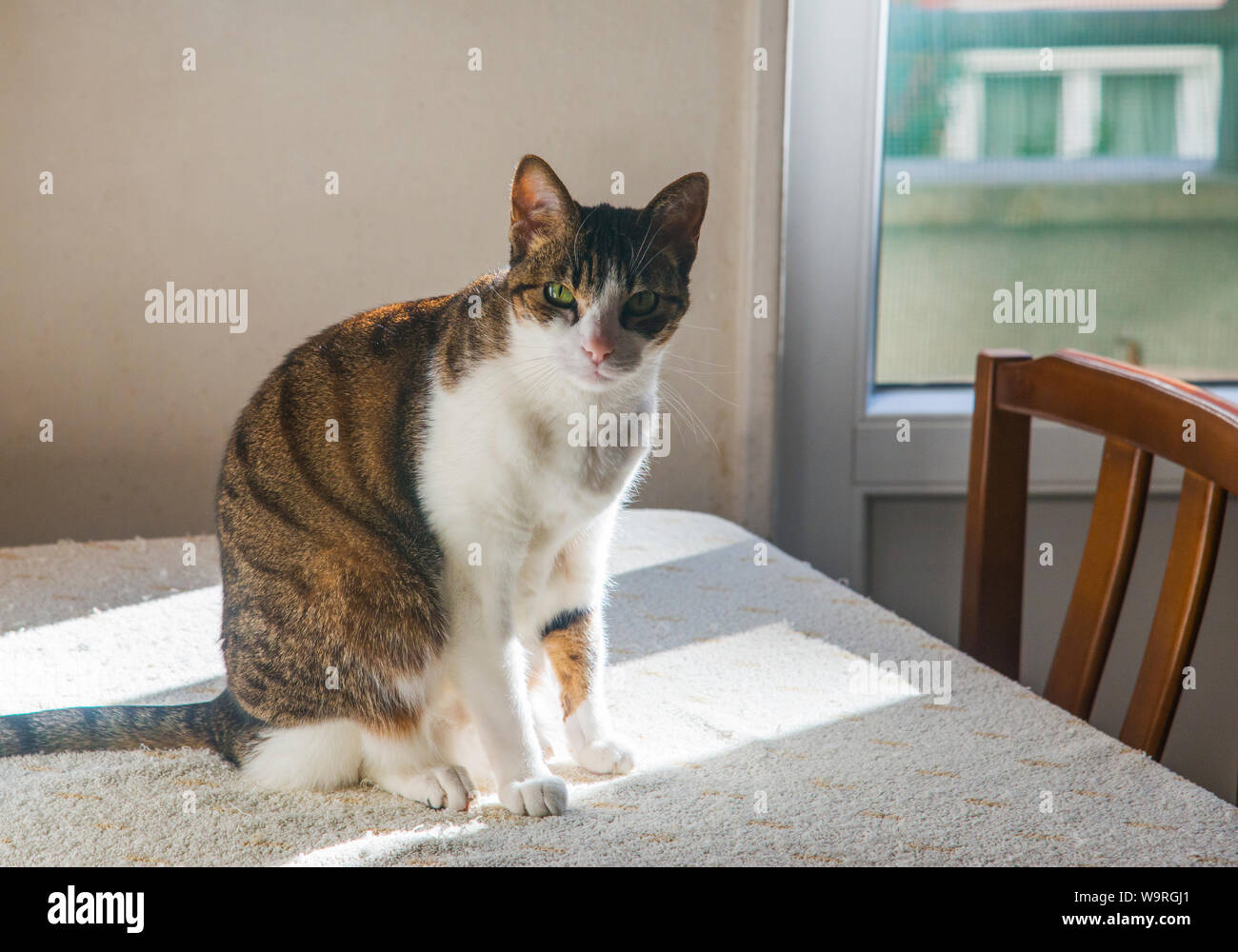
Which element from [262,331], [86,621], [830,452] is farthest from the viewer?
[830,452]

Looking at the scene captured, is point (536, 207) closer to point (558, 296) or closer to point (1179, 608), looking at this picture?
point (558, 296)

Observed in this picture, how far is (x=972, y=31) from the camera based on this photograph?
76.3 inches

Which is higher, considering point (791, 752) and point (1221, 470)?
point (1221, 470)

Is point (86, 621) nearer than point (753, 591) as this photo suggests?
Yes

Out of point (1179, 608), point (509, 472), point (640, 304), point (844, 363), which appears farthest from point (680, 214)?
point (844, 363)

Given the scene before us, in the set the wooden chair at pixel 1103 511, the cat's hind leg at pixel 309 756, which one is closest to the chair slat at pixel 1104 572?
the wooden chair at pixel 1103 511

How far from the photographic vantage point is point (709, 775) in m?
0.93

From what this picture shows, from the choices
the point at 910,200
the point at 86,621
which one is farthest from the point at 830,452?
the point at 86,621

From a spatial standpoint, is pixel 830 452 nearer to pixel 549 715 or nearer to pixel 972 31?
pixel 972 31

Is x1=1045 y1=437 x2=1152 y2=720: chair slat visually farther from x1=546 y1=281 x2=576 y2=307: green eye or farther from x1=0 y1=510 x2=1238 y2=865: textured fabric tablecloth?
x1=546 y1=281 x2=576 y2=307: green eye

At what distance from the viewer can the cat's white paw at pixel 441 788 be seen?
2.84 feet

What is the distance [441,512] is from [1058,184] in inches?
62.1

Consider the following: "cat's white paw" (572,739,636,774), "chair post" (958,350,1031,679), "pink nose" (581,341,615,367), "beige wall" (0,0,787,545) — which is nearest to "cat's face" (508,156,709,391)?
"pink nose" (581,341,615,367)
